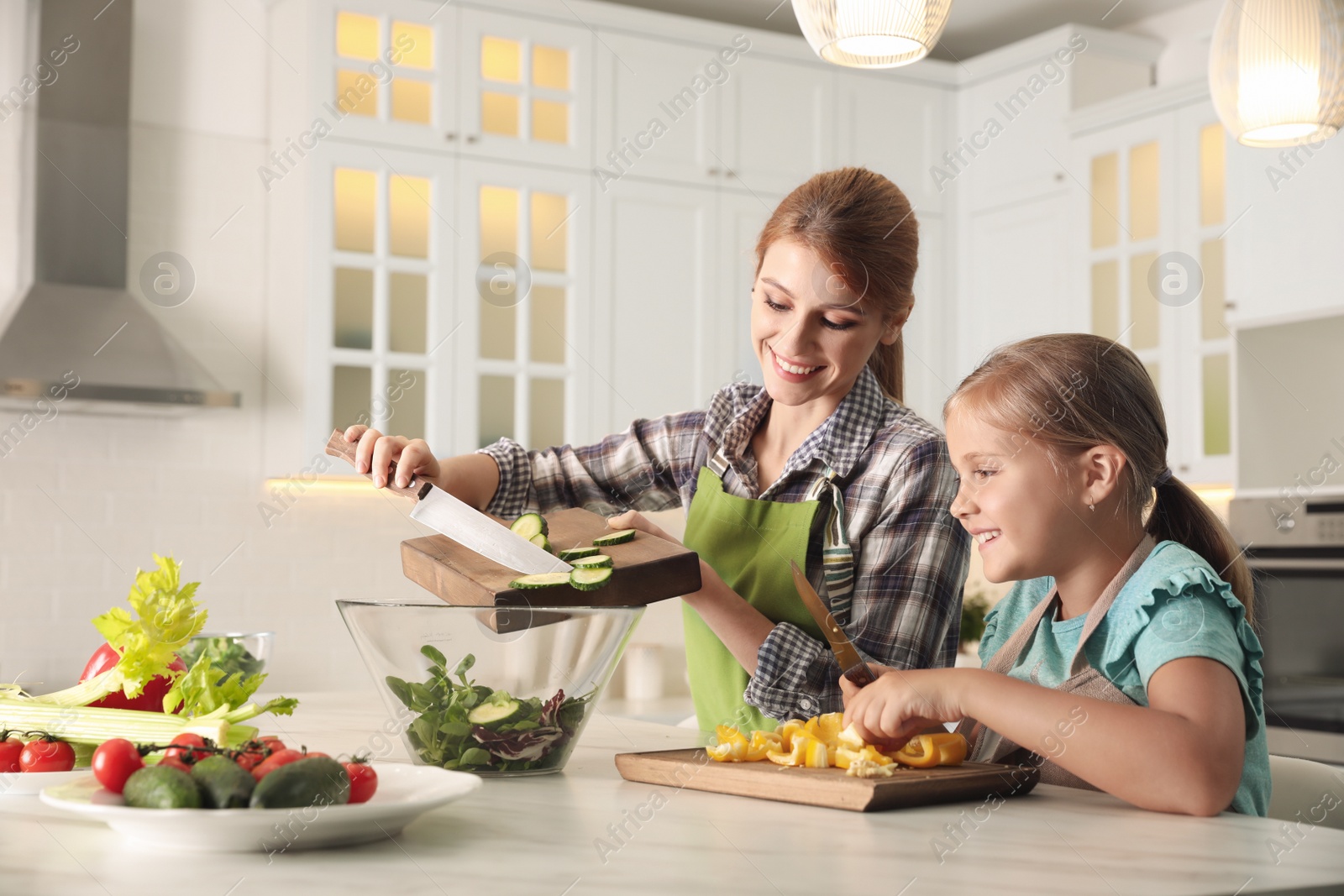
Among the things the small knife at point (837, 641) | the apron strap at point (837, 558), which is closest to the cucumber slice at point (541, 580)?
the small knife at point (837, 641)

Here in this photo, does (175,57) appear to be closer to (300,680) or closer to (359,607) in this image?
(300,680)

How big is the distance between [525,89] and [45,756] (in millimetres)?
2505

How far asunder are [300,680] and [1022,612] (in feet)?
7.46

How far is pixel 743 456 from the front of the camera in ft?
5.49

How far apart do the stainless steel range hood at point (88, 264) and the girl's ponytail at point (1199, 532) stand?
2.32 m

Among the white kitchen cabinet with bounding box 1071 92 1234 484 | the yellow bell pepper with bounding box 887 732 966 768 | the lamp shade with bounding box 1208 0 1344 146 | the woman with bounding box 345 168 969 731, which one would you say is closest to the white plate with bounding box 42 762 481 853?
the yellow bell pepper with bounding box 887 732 966 768

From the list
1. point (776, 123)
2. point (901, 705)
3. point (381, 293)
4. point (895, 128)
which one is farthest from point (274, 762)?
point (895, 128)

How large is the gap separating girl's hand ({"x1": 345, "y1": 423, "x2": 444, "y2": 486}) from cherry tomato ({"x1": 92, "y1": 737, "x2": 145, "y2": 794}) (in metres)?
0.60

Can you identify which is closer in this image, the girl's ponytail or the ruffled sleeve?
the ruffled sleeve

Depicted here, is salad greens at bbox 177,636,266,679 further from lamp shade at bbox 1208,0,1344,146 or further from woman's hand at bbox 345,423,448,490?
lamp shade at bbox 1208,0,1344,146

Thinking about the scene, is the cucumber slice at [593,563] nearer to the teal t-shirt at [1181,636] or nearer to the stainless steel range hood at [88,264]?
the teal t-shirt at [1181,636]

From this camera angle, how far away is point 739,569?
61.5 inches

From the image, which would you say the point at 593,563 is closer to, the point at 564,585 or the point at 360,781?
the point at 564,585

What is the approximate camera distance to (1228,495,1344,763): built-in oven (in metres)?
2.92
